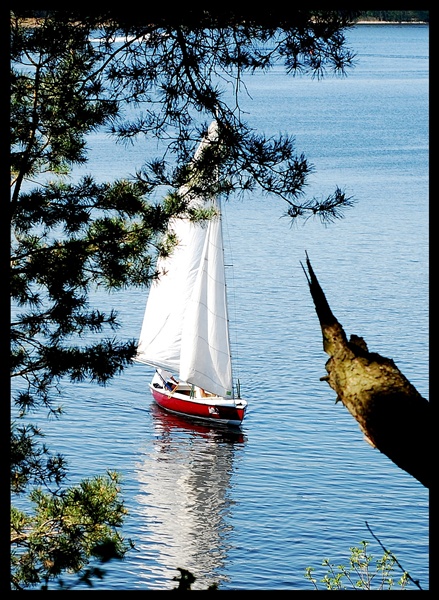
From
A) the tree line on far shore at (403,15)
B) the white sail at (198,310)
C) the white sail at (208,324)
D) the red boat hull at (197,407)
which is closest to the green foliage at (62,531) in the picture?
the tree line on far shore at (403,15)

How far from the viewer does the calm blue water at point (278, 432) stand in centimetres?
2445

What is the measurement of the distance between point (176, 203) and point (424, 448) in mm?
4686

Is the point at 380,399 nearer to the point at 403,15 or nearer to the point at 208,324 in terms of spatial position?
the point at 403,15

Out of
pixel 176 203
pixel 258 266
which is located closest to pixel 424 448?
pixel 176 203

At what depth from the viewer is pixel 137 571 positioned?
23.1 m

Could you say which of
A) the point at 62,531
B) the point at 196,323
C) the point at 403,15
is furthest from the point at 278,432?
the point at 62,531

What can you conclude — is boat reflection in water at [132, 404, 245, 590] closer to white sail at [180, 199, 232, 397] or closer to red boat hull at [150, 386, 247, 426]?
red boat hull at [150, 386, 247, 426]

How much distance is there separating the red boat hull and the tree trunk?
93.2 feet

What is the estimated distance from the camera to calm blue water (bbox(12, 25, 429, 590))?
24453mm

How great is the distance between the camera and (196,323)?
30406 millimetres

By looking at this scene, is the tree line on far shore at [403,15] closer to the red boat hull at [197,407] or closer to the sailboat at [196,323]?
the sailboat at [196,323]

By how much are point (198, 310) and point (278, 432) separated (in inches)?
166

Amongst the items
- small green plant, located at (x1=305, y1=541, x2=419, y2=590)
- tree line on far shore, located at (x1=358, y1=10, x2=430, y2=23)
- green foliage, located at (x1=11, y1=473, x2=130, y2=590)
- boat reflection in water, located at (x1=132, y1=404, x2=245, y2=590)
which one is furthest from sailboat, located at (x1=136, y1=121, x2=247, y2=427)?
green foliage, located at (x1=11, y1=473, x2=130, y2=590)
